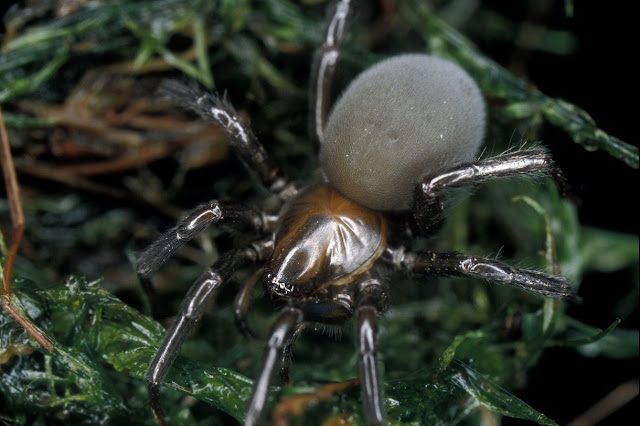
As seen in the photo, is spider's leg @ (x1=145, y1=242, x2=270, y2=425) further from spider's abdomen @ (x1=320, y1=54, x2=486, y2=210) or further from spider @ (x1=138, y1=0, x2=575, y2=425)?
spider's abdomen @ (x1=320, y1=54, x2=486, y2=210)

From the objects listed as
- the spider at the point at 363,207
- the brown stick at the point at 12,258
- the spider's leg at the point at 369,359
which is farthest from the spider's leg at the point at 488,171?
the brown stick at the point at 12,258

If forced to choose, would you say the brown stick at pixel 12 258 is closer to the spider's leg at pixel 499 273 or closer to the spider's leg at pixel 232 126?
the spider's leg at pixel 232 126

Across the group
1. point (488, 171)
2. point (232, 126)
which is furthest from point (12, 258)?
Result: point (488, 171)

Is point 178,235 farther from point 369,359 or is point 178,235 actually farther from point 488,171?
point 488,171

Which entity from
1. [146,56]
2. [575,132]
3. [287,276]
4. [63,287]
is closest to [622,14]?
[575,132]

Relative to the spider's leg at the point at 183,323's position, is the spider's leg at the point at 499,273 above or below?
below

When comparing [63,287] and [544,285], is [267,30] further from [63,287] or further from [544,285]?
[544,285]

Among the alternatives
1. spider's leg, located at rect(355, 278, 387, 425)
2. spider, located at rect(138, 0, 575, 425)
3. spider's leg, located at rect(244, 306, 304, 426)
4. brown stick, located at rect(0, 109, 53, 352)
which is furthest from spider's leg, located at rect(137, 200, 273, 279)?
spider's leg, located at rect(355, 278, 387, 425)
